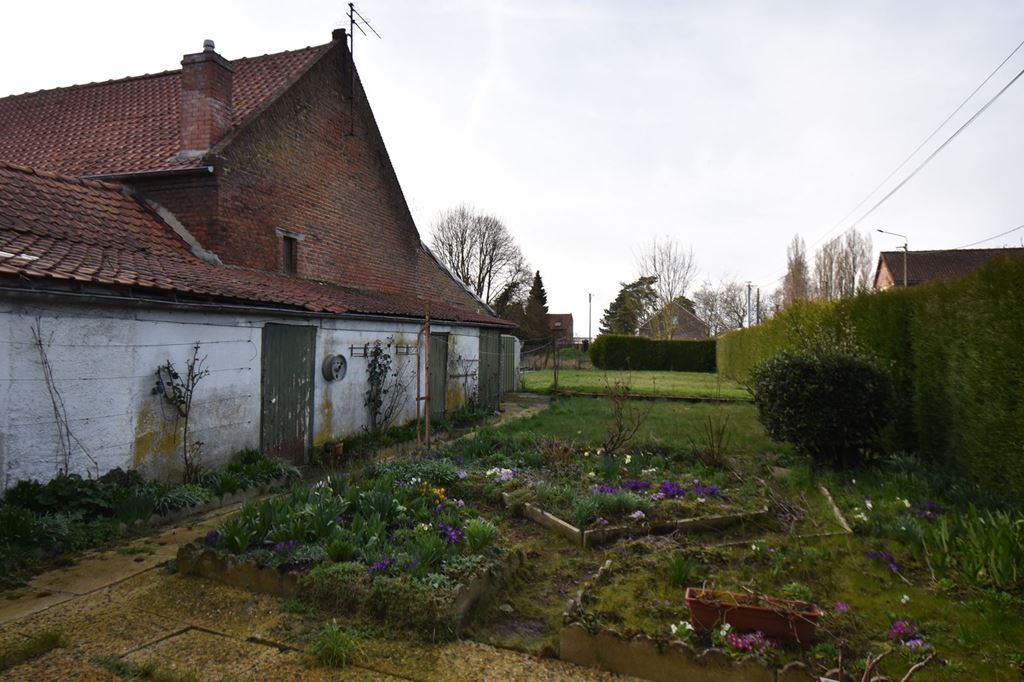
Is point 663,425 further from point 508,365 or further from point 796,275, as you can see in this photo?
point 796,275

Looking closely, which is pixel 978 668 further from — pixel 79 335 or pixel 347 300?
pixel 347 300

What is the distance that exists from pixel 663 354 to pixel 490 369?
2423cm

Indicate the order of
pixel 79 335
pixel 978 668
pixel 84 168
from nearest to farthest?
pixel 978 668, pixel 79 335, pixel 84 168

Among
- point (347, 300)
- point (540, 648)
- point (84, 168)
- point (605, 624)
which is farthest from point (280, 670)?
point (84, 168)

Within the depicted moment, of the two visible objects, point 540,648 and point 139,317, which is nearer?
point 540,648

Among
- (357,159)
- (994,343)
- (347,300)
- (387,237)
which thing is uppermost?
(357,159)

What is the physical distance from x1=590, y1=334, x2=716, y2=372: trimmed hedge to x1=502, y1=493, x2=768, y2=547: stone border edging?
33.8 metres

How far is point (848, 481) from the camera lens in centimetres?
758

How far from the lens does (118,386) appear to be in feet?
21.4

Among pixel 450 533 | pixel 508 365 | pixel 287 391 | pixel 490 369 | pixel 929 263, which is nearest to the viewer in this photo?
pixel 450 533

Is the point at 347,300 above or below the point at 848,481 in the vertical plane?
above

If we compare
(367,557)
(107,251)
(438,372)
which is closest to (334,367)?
(107,251)

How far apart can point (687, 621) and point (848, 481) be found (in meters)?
5.09

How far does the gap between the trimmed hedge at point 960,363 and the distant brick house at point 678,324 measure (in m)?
36.8
